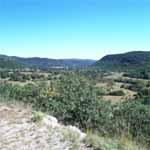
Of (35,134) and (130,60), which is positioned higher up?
(35,134)

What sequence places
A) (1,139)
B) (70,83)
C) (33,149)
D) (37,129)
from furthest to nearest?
(70,83)
(37,129)
(1,139)
(33,149)

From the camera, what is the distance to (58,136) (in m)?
5.48

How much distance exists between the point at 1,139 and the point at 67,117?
3.27m

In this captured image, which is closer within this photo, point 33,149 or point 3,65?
point 33,149

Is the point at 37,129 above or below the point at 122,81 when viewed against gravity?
above

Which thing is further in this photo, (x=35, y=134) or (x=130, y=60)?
(x=130, y=60)

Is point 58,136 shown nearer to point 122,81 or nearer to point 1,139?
point 1,139

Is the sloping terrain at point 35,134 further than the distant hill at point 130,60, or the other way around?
the distant hill at point 130,60

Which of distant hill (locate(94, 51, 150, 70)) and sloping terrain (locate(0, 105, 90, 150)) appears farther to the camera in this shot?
distant hill (locate(94, 51, 150, 70))

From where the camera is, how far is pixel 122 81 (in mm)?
85062

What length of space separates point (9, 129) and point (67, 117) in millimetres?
2670

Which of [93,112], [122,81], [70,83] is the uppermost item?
[70,83]

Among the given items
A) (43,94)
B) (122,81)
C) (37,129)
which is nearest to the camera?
(37,129)

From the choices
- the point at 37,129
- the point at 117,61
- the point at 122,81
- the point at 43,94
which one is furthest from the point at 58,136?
the point at 117,61
